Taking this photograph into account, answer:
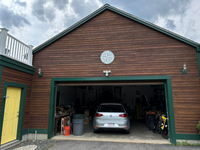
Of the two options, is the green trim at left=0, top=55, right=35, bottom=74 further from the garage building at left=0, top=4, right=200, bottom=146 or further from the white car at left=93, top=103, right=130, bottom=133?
the white car at left=93, top=103, right=130, bottom=133

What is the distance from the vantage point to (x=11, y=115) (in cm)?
561

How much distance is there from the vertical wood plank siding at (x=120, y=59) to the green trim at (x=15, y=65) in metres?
0.50

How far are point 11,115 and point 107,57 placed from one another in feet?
15.7

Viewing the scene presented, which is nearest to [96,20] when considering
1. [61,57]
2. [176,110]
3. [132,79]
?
[61,57]

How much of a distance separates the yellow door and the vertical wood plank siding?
825 mm

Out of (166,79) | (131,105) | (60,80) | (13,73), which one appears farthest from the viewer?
(131,105)

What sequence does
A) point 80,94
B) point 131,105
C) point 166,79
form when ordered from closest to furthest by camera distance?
1. point 166,79
2. point 131,105
3. point 80,94

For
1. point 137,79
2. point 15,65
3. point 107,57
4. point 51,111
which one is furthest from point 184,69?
point 15,65

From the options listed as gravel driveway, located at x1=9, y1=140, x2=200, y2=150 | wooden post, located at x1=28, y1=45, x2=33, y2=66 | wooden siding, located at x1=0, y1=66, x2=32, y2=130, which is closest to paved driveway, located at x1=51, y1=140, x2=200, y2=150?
gravel driveway, located at x1=9, y1=140, x2=200, y2=150

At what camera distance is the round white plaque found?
21.7 feet

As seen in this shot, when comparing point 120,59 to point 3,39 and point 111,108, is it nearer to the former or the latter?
point 111,108

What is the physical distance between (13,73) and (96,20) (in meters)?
4.60

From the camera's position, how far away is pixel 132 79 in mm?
6359

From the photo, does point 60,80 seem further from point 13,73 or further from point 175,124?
point 175,124
